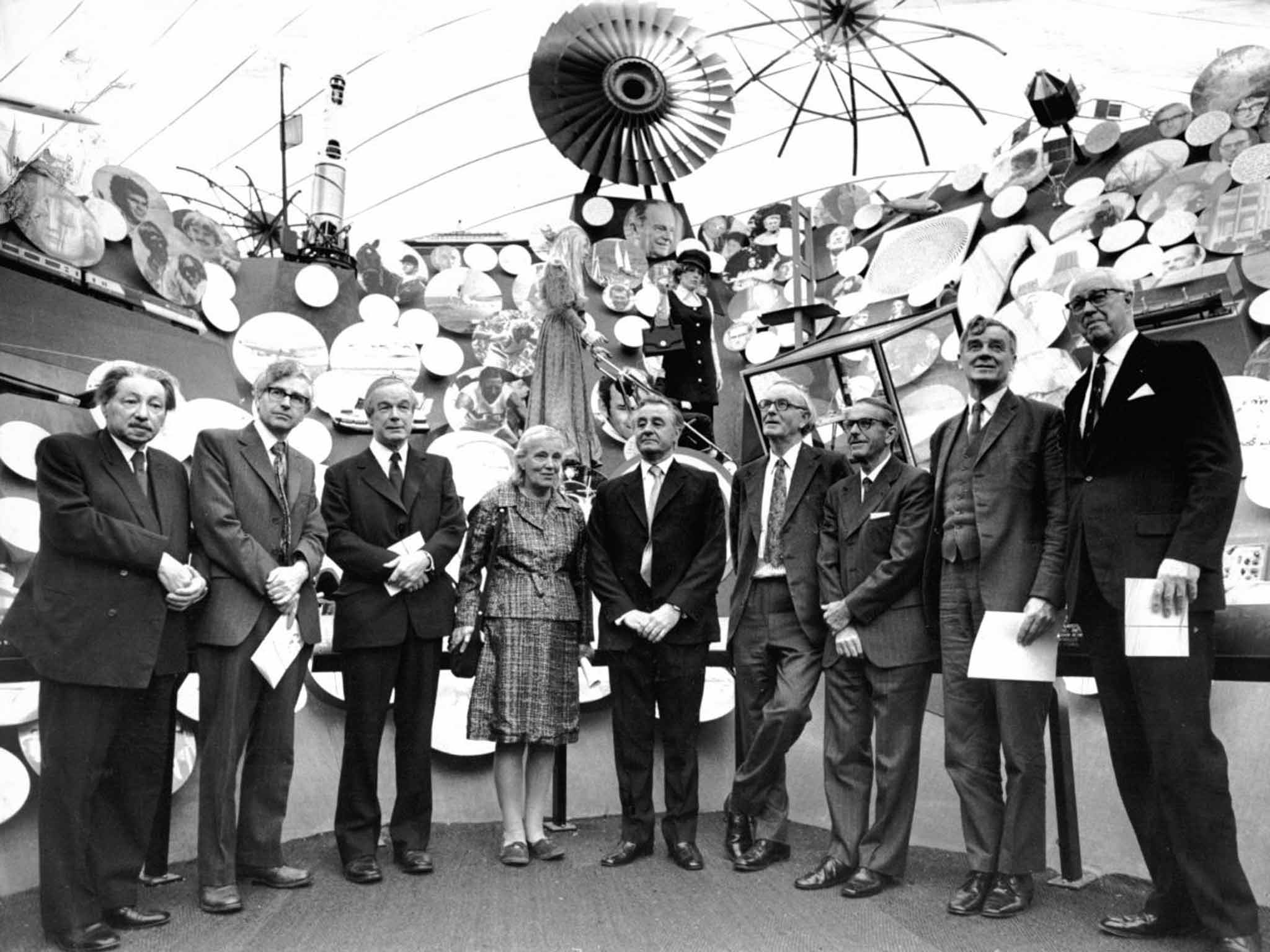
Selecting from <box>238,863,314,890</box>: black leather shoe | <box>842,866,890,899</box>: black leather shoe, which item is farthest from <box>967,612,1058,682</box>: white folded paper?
<box>238,863,314,890</box>: black leather shoe

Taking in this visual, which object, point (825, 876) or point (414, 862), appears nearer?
point (825, 876)

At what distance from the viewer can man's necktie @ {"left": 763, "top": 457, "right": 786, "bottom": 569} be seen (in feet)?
11.9

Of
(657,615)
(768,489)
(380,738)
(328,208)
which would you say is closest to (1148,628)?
(768,489)

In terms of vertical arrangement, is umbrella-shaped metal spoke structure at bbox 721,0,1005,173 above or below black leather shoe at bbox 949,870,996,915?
above

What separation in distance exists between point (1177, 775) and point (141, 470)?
9.32ft

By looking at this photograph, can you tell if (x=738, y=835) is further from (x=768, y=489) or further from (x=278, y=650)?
(x=278, y=650)

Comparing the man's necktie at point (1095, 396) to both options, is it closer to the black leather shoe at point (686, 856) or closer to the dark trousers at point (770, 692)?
the dark trousers at point (770, 692)

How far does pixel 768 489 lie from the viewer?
3734 mm

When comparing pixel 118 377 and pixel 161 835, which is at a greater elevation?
pixel 118 377

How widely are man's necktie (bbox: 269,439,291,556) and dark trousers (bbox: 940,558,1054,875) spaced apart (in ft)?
6.58

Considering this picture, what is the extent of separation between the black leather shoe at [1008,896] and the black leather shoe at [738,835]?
91cm

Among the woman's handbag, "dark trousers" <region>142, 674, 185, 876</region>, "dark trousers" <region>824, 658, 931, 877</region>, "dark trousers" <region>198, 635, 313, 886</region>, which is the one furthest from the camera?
the woman's handbag

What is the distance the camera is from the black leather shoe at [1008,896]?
2941 mm

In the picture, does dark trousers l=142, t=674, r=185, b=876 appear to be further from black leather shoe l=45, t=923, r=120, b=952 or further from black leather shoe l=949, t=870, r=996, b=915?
black leather shoe l=949, t=870, r=996, b=915
